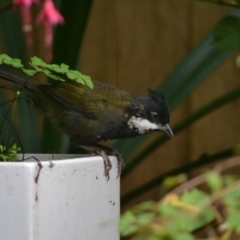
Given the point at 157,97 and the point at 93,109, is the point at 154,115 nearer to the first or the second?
the point at 157,97

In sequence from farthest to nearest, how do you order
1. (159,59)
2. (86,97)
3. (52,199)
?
(159,59) → (86,97) → (52,199)

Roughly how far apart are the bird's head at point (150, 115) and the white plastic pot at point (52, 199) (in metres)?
0.89

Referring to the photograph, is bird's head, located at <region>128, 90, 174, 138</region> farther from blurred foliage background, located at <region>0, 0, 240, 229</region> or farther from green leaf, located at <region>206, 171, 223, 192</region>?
green leaf, located at <region>206, 171, 223, 192</region>

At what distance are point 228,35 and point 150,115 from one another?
0.57 meters

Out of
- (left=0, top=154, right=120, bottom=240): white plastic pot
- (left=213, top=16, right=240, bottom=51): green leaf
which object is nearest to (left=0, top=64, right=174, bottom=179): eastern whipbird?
(left=213, top=16, right=240, bottom=51): green leaf

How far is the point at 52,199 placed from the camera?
1.29 m

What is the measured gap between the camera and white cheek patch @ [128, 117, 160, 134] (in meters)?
2.35

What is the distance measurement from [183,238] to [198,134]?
264 cm

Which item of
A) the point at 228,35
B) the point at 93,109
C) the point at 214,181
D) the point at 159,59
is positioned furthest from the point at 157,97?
the point at 214,181

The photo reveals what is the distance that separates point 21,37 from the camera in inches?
100

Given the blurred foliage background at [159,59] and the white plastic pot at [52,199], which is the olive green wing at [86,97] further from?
the blurred foliage background at [159,59]

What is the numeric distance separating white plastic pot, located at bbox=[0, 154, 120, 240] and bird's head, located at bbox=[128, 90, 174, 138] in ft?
2.91

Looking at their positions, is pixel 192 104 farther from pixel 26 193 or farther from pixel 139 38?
pixel 26 193

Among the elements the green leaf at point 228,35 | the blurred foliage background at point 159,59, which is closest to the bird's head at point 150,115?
the green leaf at point 228,35
